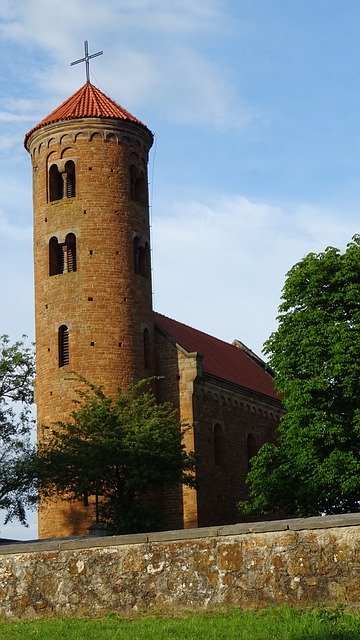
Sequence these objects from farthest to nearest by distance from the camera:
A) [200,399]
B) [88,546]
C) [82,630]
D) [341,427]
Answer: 1. [200,399]
2. [341,427]
3. [88,546]
4. [82,630]

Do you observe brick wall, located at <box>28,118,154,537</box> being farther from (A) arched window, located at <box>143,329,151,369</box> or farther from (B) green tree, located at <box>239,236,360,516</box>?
(B) green tree, located at <box>239,236,360,516</box>

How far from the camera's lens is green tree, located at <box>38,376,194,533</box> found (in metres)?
35.9

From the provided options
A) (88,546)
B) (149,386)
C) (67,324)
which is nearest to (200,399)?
(149,386)

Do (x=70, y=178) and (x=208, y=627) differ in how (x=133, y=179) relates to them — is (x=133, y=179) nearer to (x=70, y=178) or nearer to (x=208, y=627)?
(x=70, y=178)

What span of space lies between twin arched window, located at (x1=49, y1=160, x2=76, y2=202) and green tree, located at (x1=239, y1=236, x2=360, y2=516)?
33.6 ft

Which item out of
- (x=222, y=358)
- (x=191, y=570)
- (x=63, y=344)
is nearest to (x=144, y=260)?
(x=63, y=344)

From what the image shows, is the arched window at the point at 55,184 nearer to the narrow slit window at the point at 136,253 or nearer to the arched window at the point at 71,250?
the arched window at the point at 71,250

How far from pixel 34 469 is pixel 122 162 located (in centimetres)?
1404

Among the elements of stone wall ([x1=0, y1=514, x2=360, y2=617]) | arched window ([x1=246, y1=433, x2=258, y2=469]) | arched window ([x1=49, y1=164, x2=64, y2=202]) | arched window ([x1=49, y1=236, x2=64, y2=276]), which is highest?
arched window ([x1=49, y1=164, x2=64, y2=202])

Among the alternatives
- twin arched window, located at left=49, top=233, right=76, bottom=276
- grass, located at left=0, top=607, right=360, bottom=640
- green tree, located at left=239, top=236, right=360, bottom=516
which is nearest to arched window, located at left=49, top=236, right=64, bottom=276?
twin arched window, located at left=49, top=233, right=76, bottom=276

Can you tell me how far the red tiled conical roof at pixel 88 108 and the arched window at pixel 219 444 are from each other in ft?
40.9

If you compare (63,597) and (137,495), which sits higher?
(137,495)

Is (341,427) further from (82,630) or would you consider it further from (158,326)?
(82,630)

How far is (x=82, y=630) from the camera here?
14953 millimetres
